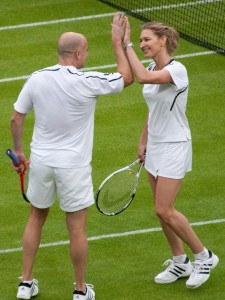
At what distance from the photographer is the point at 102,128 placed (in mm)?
15000

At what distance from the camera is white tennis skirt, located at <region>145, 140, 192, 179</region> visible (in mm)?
10562

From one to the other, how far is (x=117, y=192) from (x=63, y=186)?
101 centimetres

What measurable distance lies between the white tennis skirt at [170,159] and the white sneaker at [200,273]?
0.91m

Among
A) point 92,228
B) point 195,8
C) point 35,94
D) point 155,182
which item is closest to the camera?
point 35,94

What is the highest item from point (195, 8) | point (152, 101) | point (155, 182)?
point (152, 101)

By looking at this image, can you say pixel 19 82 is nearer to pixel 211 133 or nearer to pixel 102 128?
pixel 102 128

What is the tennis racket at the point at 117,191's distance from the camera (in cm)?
1097

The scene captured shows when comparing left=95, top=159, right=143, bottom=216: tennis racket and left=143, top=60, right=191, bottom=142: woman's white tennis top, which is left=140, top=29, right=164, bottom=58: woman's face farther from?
left=95, top=159, right=143, bottom=216: tennis racket

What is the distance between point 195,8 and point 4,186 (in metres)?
7.53

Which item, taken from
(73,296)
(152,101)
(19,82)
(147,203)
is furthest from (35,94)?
(19,82)

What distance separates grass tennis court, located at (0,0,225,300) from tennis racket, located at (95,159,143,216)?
67 centimetres

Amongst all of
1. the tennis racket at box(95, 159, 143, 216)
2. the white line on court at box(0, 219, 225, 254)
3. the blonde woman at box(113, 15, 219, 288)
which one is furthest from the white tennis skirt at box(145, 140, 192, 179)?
the white line on court at box(0, 219, 225, 254)

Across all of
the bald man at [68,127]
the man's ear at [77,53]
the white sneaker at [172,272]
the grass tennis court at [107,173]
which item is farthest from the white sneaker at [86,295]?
the man's ear at [77,53]

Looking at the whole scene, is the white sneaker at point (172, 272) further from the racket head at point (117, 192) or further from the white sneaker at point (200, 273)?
the racket head at point (117, 192)
